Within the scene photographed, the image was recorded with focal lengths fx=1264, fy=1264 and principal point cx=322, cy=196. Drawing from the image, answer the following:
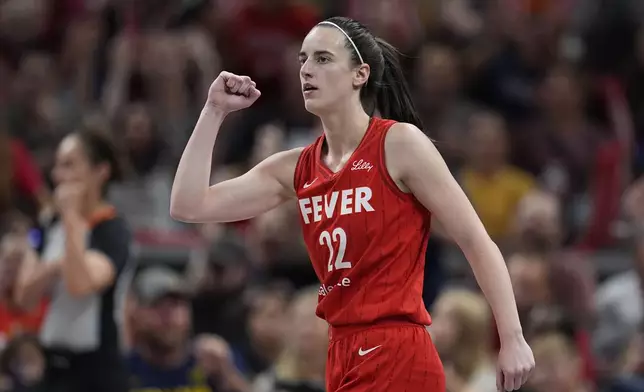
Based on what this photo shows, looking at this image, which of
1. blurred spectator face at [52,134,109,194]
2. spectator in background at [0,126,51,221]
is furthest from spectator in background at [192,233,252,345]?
blurred spectator face at [52,134,109,194]

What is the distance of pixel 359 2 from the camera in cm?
1090

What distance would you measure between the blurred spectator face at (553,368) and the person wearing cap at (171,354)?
1.67m

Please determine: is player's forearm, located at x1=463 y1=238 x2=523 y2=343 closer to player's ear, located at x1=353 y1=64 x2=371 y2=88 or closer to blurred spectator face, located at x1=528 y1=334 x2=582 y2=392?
player's ear, located at x1=353 y1=64 x2=371 y2=88

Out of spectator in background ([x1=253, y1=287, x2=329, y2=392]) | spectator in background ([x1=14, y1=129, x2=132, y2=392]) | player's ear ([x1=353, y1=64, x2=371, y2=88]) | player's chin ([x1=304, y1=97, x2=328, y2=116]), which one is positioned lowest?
spectator in background ([x1=253, y1=287, x2=329, y2=392])

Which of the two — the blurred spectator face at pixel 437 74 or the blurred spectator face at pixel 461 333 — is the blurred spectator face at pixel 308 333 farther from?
the blurred spectator face at pixel 437 74

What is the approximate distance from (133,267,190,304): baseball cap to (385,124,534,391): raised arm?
10.9ft

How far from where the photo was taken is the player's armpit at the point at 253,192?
4.68 meters

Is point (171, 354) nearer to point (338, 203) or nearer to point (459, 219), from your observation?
point (338, 203)

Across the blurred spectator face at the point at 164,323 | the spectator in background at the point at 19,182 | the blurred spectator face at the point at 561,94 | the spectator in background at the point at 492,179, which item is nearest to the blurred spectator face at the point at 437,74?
the spectator in background at the point at 492,179

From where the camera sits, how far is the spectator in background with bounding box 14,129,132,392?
6.26 m

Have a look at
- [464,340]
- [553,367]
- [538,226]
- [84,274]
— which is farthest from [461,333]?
[84,274]

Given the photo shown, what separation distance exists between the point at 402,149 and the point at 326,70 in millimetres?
406

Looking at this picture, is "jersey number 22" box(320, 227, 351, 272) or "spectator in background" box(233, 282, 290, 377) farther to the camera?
"spectator in background" box(233, 282, 290, 377)

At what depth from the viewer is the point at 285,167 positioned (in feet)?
15.4
